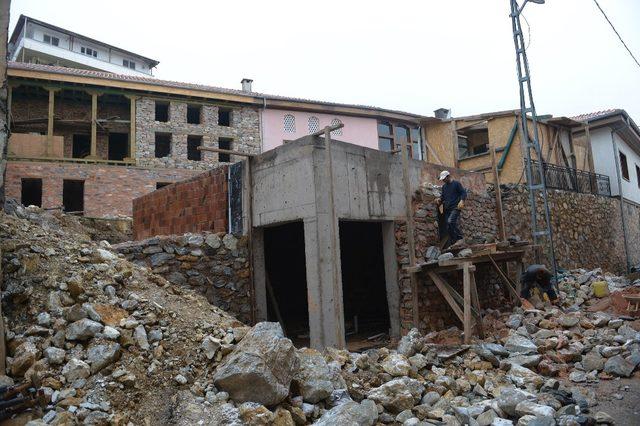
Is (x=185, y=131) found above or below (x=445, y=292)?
above

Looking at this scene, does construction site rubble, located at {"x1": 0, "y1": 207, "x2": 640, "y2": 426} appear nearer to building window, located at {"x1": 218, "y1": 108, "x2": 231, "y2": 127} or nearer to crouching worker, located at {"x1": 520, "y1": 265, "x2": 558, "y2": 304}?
crouching worker, located at {"x1": 520, "y1": 265, "x2": 558, "y2": 304}

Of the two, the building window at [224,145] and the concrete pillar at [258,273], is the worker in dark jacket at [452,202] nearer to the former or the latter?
the concrete pillar at [258,273]

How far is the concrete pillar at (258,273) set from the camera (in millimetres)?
8391

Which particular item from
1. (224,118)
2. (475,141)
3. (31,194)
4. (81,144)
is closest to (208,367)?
(475,141)

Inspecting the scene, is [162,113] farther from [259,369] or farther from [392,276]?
[259,369]

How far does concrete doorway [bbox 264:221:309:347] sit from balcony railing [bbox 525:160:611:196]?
807cm

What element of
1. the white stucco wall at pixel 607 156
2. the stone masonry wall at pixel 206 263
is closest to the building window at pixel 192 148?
the stone masonry wall at pixel 206 263

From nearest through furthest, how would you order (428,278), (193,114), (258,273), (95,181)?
1. (258,273)
2. (428,278)
3. (95,181)
4. (193,114)

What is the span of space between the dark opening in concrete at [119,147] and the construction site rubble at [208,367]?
20393 mm

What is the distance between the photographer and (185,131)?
23281 millimetres

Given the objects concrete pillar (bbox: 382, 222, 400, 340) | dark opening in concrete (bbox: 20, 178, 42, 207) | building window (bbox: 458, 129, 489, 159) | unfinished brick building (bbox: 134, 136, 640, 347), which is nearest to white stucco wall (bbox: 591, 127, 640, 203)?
building window (bbox: 458, 129, 489, 159)

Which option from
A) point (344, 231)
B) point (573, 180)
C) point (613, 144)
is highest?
point (613, 144)

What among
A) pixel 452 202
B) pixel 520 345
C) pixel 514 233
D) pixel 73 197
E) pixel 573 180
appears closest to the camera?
pixel 520 345

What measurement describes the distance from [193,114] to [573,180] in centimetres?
1872
